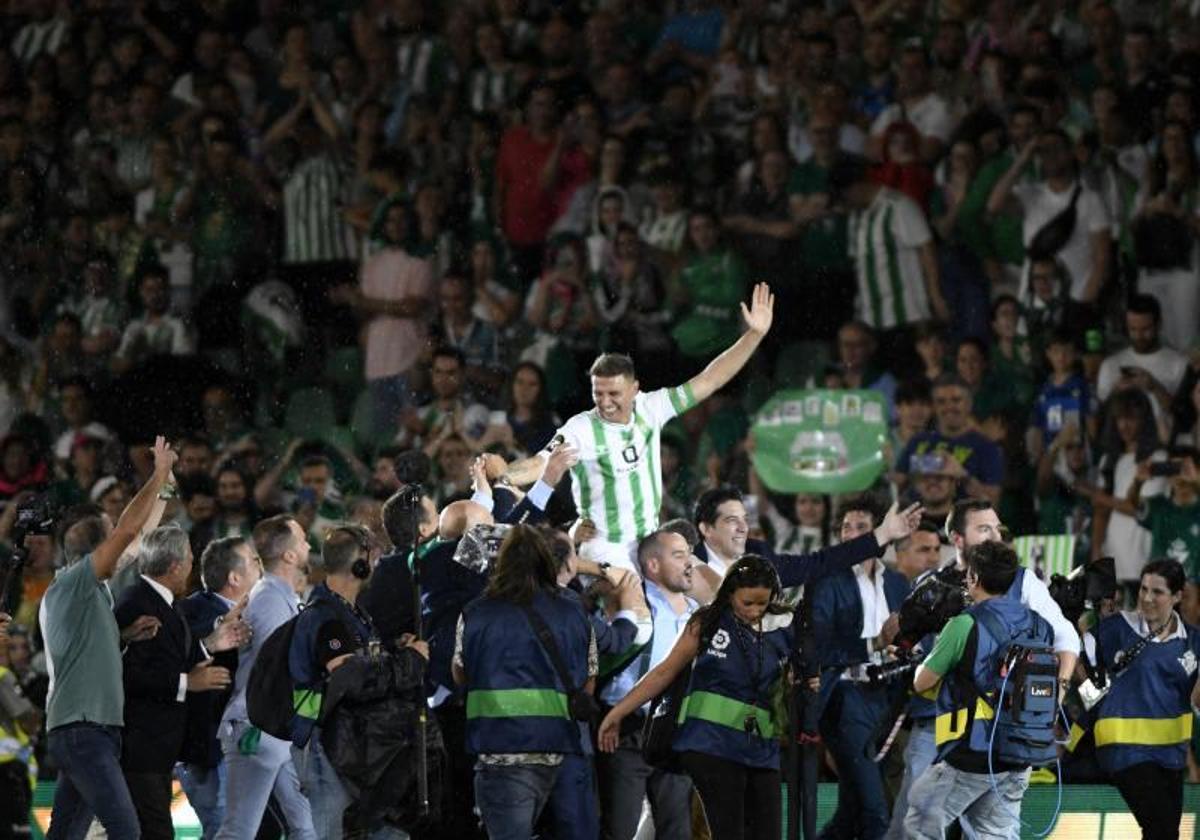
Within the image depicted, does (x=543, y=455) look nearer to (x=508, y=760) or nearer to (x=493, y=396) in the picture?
(x=508, y=760)

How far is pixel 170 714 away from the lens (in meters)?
10.4

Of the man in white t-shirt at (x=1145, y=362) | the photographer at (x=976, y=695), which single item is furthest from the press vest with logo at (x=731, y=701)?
the man in white t-shirt at (x=1145, y=362)

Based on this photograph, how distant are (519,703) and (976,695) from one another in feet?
6.28

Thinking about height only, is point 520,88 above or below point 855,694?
above

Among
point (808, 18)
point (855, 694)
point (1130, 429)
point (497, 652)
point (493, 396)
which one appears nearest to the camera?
point (497, 652)

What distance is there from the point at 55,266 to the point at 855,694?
27.8ft

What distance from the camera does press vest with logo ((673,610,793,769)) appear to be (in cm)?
943

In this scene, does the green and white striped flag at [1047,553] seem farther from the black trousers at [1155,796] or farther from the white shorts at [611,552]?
the white shorts at [611,552]

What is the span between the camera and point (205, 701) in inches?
420

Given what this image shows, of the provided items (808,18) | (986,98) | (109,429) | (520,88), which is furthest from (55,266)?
(986,98)

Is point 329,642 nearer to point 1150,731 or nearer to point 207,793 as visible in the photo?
point 207,793

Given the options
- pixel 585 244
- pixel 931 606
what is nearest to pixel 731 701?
pixel 931 606

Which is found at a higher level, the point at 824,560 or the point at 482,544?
the point at 482,544

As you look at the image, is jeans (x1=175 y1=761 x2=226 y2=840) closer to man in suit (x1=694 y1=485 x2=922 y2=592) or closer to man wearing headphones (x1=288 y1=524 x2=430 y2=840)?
man wearing headphones (x1=288 y1=524 x2=430 y2=840)
